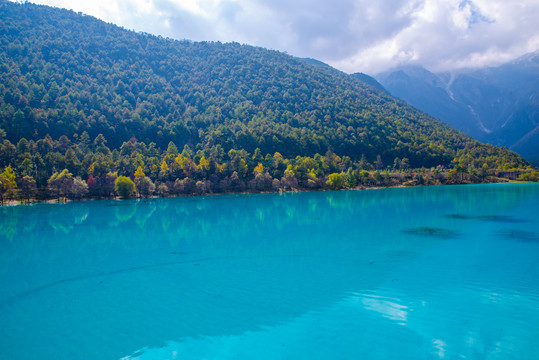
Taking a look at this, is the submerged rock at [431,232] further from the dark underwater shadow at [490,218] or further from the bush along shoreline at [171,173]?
the bush along shoreline at [171,173]

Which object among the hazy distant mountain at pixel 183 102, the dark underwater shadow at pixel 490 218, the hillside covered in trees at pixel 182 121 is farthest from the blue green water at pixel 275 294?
the hazy distant mountain at pixel 183 102

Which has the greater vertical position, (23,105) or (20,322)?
(23,105)

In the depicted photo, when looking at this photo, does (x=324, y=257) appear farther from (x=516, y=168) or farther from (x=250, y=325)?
(x=516, y=168)

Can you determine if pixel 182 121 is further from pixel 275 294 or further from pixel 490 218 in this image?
pixel 275 294

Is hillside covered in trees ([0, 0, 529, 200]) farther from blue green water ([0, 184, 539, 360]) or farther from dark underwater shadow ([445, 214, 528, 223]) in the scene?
blue green water ([0, 184, 539, 360])

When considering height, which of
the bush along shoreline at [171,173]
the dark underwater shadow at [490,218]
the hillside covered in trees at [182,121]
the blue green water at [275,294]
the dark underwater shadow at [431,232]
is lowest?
the blue green water at [275,294]

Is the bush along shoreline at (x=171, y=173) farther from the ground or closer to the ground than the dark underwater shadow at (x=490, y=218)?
farther from the ground

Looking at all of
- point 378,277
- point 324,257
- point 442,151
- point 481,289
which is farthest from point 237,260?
point 442,151
